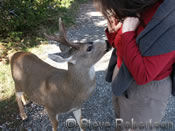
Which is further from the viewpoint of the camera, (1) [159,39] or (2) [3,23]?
(2) [3,23]

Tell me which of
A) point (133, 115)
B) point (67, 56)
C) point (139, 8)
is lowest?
point (133, 115)

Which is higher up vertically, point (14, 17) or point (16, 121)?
point (14, 17)

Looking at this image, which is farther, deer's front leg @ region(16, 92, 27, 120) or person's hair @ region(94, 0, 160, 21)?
deer's front leg @ region(16, 92, 27, 120)

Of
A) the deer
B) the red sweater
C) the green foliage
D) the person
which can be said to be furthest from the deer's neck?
the green foliage

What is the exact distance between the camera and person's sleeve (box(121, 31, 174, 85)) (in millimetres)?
1314

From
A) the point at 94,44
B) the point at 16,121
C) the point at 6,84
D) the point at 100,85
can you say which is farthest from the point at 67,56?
the point at 6,84

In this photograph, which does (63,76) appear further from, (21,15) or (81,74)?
(21,15)

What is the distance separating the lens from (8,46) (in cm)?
507

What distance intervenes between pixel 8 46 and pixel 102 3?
4357 millimetres

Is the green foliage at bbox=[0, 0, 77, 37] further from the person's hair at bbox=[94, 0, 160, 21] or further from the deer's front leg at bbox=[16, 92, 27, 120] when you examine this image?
the person's hair at bbox=[94, 0, 160, 21]

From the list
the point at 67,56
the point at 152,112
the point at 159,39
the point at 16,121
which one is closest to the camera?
the point at 159,39

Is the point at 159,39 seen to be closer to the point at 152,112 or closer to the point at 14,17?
the point at 152,112

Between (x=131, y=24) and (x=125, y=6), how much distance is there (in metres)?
0.16

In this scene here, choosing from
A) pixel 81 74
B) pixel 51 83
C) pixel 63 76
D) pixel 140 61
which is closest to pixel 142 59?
pixel 140 61
